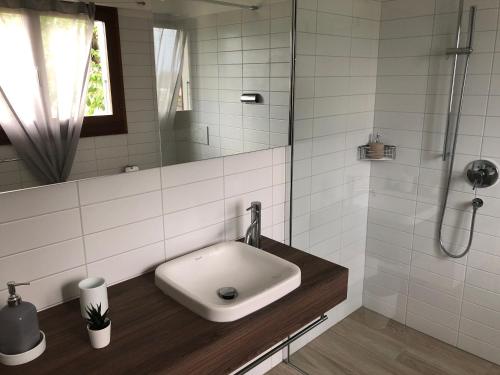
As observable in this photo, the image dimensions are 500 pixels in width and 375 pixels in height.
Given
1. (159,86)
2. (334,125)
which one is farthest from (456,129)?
(159,86)

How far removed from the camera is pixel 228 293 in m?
1.53

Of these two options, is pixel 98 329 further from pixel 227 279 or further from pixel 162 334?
pixel 227 279

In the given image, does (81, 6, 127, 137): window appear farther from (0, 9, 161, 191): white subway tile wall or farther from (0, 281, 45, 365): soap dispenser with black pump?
(0, 281, 45, 365): soap dispenser with black pump

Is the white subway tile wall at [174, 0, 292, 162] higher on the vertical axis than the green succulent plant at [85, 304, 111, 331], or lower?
higher

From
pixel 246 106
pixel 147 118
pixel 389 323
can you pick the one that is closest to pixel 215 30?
pixel 246 106

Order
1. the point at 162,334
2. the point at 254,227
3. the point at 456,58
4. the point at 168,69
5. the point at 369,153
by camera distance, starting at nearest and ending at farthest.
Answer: the point at 162,334 → the point at 168,69 → the point at 254,227 → the point at 456,58 → the point at 369,153

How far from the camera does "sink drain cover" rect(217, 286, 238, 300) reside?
1521mm

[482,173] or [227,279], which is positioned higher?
[482,173]

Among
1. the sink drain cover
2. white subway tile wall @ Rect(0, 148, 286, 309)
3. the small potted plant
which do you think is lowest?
the sink drain cover

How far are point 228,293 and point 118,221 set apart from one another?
1.59 ft

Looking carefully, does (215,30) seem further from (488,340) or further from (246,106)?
(488,340)

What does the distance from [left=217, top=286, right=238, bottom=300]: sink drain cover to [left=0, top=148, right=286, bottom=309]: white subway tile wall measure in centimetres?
30

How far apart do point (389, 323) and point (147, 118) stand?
2.15 meters

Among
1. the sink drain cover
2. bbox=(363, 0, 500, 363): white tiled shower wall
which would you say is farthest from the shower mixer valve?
the sink drain cover
